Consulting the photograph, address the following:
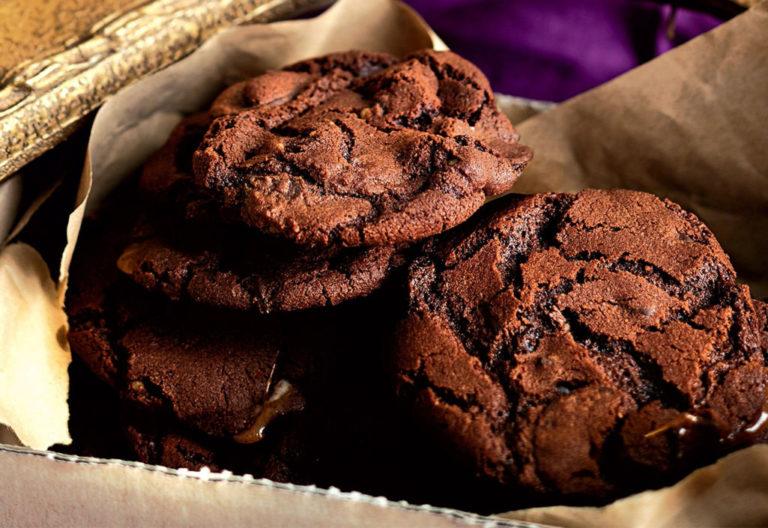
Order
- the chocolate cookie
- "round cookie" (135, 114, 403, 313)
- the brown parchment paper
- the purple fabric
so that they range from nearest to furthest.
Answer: "round cookie" (135, 114, 403, 313) → the chocolate cookie → the brown parchment paper → the purple fabric

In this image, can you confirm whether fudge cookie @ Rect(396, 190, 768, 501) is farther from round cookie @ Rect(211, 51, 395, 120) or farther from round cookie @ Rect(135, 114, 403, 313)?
round cookie @ Rect(211, 51, 395, 120)

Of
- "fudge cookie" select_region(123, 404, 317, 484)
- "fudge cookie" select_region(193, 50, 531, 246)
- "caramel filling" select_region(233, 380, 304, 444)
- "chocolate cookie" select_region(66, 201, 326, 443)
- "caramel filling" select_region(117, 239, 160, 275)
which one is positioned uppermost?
"fudge cookie" select_region(193, 50, 531, 246)

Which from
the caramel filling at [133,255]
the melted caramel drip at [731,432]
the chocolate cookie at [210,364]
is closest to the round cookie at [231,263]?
the caramel filling at [133,255]

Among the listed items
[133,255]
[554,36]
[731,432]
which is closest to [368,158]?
[133,255]

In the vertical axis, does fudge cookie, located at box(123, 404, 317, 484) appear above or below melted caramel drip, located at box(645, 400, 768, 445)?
below

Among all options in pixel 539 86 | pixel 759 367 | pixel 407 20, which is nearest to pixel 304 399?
pixel 759 367

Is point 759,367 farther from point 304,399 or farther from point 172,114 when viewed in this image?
point 172,114

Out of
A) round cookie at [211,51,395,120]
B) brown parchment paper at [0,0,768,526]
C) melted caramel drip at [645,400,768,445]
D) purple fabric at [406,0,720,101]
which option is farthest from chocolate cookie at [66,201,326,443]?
purple fabric at [406,0,720,101]
